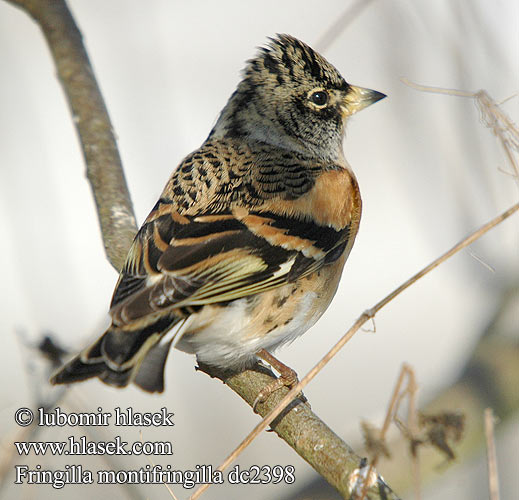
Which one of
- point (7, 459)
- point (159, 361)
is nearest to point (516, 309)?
point (159, 361)

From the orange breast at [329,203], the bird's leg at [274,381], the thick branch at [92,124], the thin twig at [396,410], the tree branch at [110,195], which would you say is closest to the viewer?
the thin twig at [396,410]

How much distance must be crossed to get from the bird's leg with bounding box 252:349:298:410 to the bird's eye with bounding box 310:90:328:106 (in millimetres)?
1188

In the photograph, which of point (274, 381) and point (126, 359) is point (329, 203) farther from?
point (126, 359)

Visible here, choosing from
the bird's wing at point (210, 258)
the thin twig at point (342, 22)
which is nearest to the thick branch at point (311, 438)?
the bird's wing at point (210, 258)

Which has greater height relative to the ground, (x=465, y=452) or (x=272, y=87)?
(x=272, y=87)

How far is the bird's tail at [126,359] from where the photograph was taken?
1.80 m

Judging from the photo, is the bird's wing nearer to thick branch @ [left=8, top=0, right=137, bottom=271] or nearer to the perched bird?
the perched bird

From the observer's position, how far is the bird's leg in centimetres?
238

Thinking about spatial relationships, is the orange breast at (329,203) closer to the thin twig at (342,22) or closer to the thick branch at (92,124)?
the thin twig at (342,22)

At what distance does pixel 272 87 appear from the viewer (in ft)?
9.86

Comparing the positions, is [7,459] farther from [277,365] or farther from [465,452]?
[465,452]

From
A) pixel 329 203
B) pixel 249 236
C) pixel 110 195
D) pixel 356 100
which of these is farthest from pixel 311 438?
pixel 356 100

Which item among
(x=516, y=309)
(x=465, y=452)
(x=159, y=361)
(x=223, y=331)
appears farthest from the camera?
(x=516, y=309)

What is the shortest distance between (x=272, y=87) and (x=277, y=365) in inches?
50.5
